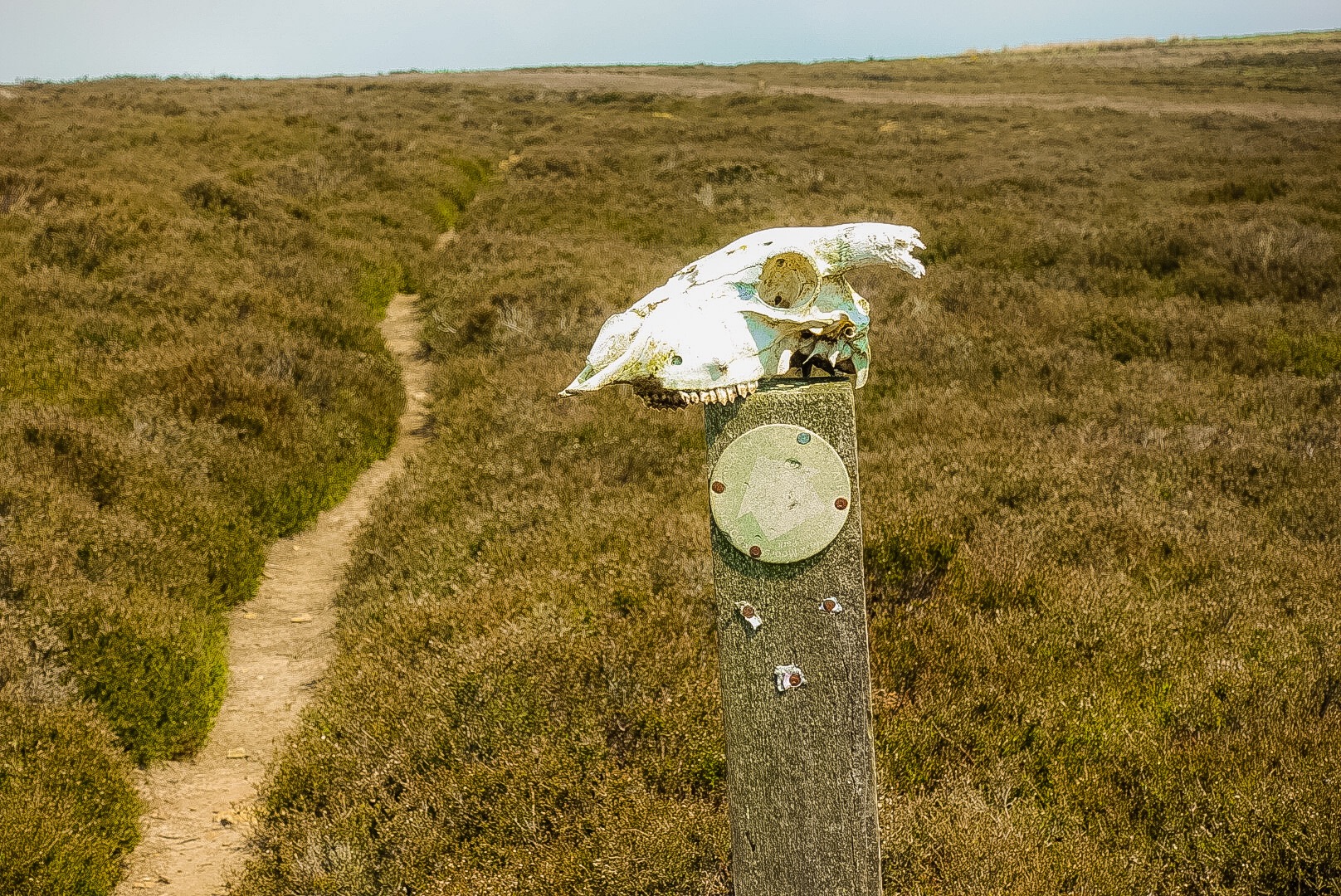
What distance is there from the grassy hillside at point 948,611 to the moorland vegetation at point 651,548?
23 millimetres

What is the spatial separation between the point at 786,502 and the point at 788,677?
395 millimetres

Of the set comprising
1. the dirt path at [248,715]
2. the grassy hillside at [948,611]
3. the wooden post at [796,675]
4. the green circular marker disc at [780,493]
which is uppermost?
the green circular marker disc at [780,493]

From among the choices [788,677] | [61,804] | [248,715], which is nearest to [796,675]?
[788,677]

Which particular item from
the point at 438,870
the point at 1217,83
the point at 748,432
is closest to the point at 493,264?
the point at 438,870

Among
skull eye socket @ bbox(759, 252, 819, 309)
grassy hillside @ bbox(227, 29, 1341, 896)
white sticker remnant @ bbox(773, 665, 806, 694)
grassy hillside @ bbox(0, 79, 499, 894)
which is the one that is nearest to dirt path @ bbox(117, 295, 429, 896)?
→ grassy hillside @ bbox(0, 79, 499, 894)

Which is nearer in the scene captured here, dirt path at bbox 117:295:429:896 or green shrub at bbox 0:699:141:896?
green shrub at bbox 0:699:141:896

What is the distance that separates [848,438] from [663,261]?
1261 cm

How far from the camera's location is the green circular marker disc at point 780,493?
5.80 feet

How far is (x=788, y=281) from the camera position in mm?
1845

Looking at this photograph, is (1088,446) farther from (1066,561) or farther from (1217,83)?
(1217,83)

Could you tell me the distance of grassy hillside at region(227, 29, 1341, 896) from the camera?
10.1 feet

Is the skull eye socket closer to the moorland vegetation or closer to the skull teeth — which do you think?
the skull teeth

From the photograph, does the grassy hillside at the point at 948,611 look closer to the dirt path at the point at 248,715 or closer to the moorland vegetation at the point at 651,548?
the moorland vegetation at the point at 651,548

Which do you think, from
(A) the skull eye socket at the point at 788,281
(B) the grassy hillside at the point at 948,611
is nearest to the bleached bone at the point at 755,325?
(A) the skull eye socket at the point at 788,281
